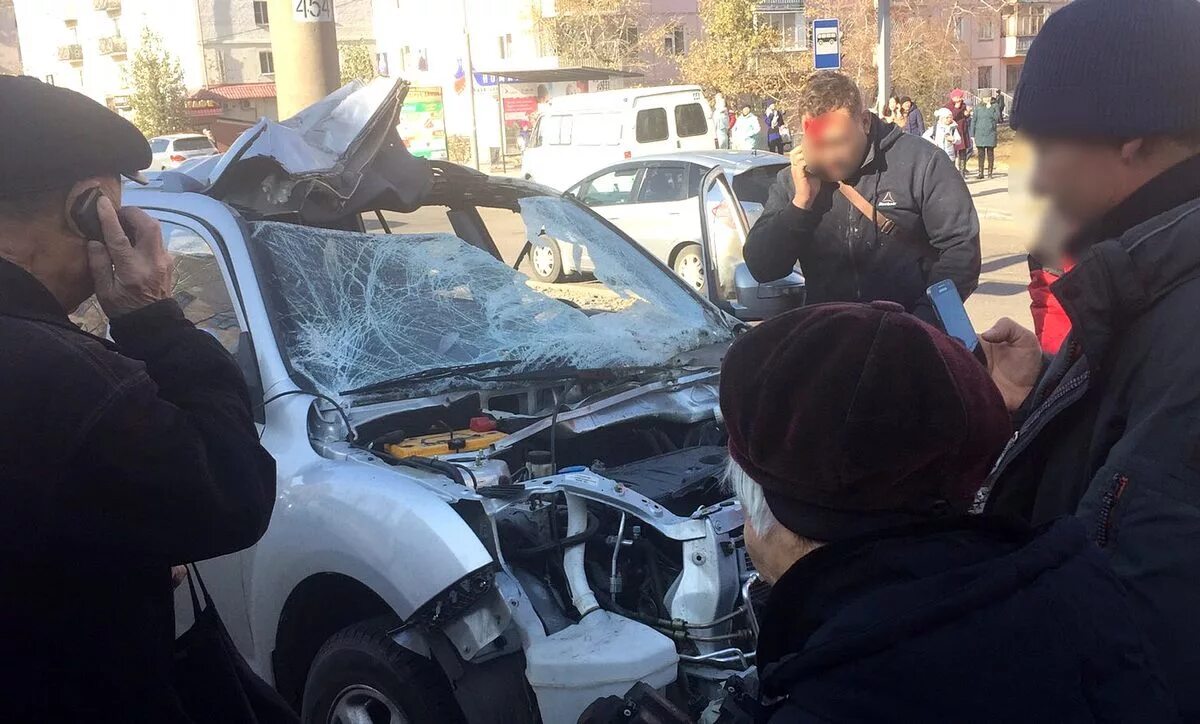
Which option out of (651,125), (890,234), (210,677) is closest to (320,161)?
(890,234)

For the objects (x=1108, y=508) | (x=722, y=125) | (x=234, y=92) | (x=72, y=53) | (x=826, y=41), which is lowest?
(x=722, y=125)

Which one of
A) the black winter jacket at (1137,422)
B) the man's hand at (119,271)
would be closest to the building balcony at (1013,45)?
the black winter jacket at (1137,422)


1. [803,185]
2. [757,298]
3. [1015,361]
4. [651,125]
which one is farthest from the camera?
[651,125]

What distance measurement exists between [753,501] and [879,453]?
8.0 inches

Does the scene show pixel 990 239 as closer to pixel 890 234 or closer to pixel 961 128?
pixel 961 128

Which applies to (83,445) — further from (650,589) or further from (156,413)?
(650,589)

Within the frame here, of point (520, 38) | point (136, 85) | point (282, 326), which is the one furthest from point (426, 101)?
point (282, 326)

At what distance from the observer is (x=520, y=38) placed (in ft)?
152

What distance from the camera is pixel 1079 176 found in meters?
1.66

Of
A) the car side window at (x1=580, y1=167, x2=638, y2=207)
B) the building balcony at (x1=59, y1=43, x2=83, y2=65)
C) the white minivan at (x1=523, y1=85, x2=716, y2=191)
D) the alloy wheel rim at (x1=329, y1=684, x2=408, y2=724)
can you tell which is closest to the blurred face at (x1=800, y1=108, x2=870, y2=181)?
the alloy wheel rim at (x1=329, y1=684, x2=408, y2=724)

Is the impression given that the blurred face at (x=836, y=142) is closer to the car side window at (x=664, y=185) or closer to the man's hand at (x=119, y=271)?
the man's hand at (x=119, y=271)

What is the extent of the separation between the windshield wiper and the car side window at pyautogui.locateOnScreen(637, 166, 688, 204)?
29.9ft

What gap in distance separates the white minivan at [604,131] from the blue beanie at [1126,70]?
17240mm

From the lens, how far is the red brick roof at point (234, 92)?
50312 millimetres
